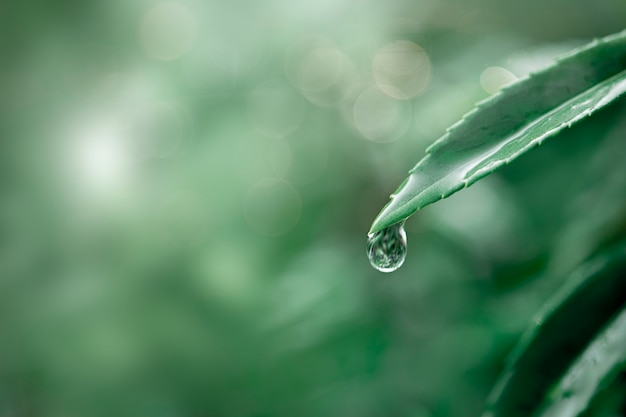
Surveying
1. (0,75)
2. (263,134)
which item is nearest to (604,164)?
(263,134)

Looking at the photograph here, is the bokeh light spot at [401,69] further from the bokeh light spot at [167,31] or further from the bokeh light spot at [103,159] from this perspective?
the bokeh light spot at [103,159]

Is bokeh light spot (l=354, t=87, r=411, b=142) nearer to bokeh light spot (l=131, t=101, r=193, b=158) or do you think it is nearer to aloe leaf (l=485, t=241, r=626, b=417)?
bokeh light spot (l=131, t=101, r=193, b=158)

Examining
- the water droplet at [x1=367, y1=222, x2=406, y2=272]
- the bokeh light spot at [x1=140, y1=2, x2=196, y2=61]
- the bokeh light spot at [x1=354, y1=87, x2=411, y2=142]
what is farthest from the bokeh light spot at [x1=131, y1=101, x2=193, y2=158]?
the water droplet at [x1=367, y1=222, x2=406, y2=272]

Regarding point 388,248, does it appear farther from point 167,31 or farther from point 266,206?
point 167,31

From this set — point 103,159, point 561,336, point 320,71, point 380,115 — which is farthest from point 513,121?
point 103,159

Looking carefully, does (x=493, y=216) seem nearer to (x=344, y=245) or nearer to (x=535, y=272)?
(x=535, y=272)

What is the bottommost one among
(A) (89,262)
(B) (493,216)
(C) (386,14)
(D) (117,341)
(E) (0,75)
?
(B) (493,216)
